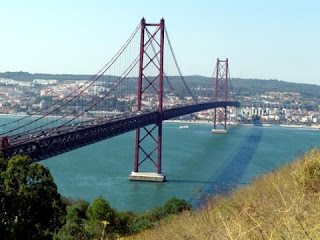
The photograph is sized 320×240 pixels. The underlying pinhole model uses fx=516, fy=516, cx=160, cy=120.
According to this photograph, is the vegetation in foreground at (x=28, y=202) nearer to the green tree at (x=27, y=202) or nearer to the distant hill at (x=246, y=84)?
the green tree at (x=27, y=202)

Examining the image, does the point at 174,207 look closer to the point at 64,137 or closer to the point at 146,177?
the point at 64,137

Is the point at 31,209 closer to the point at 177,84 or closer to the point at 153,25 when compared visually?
the point at 153,25

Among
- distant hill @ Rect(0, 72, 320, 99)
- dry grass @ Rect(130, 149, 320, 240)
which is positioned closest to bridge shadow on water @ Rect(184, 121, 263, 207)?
dry grass @ Rect(130, 149, 320, 240)

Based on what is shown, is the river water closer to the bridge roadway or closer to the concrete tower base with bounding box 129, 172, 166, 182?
the concrete tower base with bounding box 129, 172, 166, 182

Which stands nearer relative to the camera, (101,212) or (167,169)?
(101,212)

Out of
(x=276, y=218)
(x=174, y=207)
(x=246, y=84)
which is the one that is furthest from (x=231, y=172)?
(x=246, y=84)

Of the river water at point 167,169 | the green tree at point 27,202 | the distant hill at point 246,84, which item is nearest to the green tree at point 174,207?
the river water at point 167,169

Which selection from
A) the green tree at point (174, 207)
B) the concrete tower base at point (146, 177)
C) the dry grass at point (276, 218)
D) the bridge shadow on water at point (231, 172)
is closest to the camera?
the dry grass at point (276, 218)
